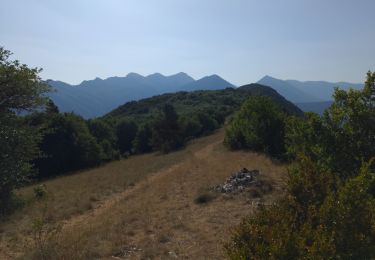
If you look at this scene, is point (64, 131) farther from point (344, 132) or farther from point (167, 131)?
point (344, 132)

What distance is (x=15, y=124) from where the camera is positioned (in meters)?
10.1

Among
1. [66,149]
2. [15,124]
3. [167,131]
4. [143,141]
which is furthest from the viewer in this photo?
[143,141]

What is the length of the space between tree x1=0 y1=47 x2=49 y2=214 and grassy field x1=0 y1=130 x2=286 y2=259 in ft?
3.79

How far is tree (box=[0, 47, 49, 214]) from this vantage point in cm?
946

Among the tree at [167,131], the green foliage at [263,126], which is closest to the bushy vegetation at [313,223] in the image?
the green foliage at [263,126]

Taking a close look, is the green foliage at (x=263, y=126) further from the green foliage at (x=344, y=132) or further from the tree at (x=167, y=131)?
the tree at (x=167, y=131)

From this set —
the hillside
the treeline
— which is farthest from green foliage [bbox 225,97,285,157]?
the hillside

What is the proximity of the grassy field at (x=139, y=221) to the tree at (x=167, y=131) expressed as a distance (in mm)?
36712

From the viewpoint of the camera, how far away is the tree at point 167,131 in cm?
6112

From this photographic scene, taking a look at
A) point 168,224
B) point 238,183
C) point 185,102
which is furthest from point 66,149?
point 185,102

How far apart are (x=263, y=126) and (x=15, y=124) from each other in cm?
2158

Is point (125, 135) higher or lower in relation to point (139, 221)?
lower

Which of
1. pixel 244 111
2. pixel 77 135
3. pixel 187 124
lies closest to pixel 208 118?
pixel 187 124

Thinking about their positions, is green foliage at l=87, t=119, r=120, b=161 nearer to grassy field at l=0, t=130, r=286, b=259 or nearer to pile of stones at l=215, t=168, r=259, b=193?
grassy field at l=0, t=130, r=286, b=259
